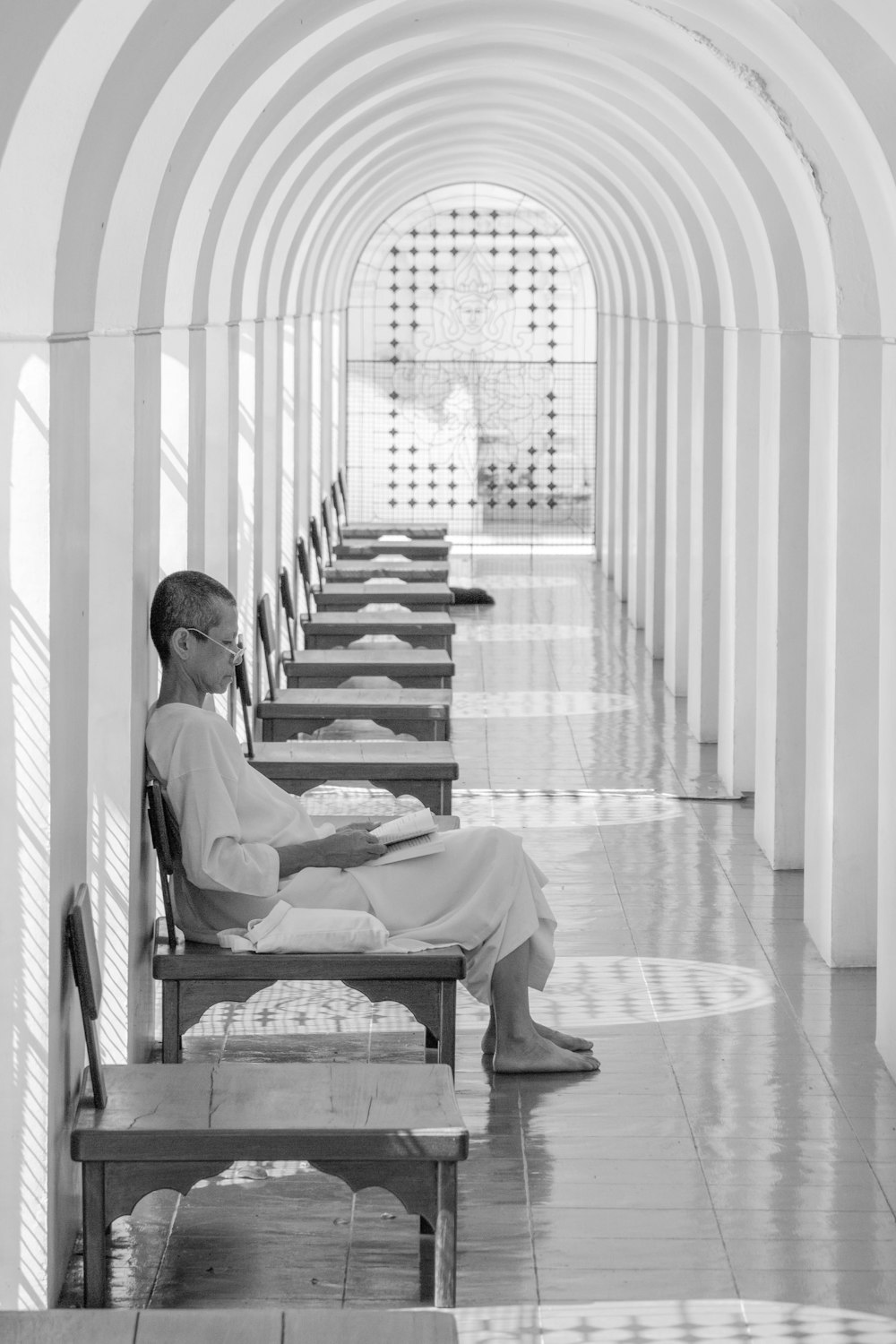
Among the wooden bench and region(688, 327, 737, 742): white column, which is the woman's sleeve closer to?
the wooden bench

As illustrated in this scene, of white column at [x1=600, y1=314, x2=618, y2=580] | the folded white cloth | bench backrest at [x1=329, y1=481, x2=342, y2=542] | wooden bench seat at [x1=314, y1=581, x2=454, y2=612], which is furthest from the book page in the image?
white column at [x1=600, y1=314, x2=618, y2=580]

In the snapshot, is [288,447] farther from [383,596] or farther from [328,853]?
[328,853]

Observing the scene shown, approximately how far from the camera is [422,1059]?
6.96 meters

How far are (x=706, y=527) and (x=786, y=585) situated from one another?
122 inches

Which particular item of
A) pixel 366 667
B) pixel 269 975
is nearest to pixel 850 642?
pixel 269 975

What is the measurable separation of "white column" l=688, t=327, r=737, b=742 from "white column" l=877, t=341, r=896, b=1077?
537 centimetres

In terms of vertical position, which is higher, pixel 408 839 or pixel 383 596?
pixel 383 596

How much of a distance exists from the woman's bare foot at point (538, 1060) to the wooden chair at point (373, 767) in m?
1.85

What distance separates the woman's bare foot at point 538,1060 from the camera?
6844 millimetres

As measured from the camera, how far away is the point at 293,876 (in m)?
6.55

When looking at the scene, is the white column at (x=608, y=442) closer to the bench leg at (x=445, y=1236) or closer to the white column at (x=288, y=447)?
the white column at (x=288, y=447)

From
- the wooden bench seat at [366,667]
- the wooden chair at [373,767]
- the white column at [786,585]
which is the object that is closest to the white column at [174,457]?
the wooden chair at [373,767]

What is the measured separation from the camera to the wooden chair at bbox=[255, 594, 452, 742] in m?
10.0

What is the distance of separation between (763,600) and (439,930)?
4.16 meters
